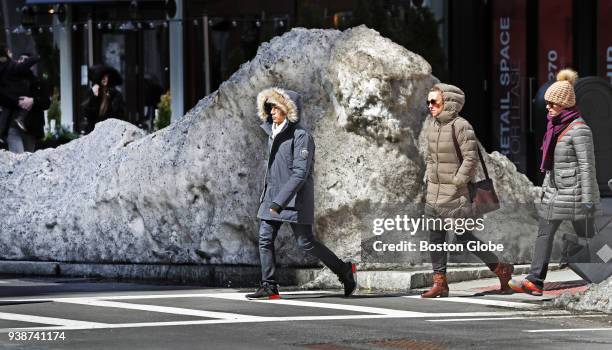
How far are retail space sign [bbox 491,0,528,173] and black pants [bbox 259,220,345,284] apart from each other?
1093 centimetres

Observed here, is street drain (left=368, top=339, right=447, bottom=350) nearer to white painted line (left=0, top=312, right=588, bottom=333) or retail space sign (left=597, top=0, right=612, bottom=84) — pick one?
white painted line (left=0, top=312, right=588, bottom=333)

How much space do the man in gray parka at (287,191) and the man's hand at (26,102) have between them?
9.34 m

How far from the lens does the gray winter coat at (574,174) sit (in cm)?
1209

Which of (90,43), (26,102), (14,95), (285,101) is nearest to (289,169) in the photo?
(285,101)

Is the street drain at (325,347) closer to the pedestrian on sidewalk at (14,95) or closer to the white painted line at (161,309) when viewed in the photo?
the white painted line at (161,309)

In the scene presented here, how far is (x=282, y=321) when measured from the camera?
10938mm

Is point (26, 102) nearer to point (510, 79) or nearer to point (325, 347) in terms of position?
point (510, 79)

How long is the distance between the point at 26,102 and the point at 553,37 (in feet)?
25.8

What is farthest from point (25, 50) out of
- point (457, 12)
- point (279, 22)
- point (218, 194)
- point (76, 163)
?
point (218, 194)

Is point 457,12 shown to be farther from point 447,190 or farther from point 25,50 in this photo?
point 447,190

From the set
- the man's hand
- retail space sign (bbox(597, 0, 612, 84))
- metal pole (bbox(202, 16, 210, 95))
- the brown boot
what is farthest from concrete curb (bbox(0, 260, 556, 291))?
metal pole (bbox(202, 16, 210, 95))

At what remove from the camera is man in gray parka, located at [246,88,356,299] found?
12453mm

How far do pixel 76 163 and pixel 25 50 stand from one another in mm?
14922

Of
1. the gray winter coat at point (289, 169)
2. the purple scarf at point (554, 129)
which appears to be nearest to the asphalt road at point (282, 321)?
the gray winter coat at point (289, 169)
